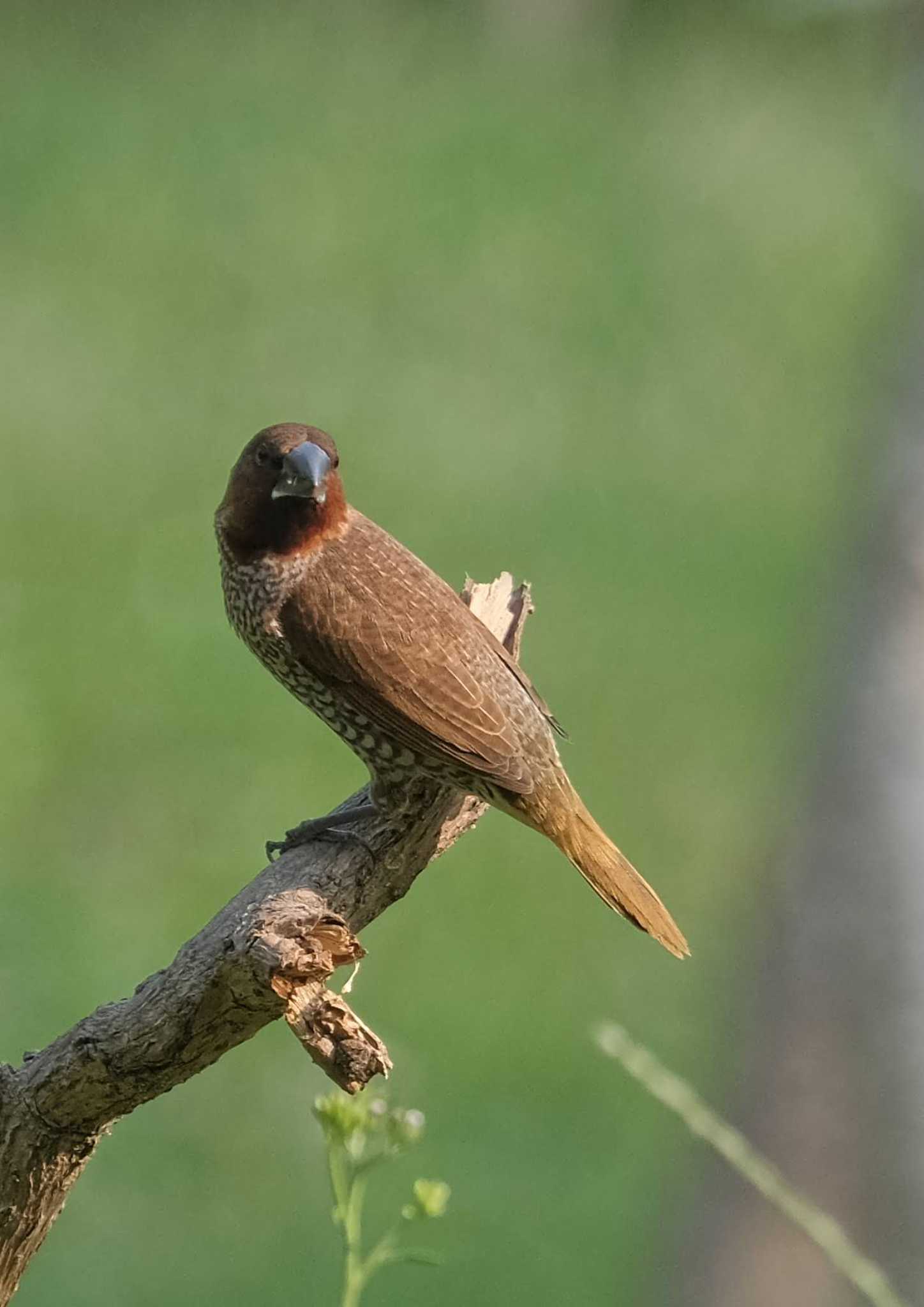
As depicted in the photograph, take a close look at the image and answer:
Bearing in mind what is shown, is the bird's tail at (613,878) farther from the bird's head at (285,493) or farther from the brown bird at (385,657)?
the bird's head at (285,493)

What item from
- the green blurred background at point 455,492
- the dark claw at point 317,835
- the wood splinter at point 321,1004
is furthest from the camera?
the green blurred background at point 455,492

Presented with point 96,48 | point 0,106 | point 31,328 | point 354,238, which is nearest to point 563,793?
point 31,328

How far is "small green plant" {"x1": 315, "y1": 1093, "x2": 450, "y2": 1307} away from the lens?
93.2 inches

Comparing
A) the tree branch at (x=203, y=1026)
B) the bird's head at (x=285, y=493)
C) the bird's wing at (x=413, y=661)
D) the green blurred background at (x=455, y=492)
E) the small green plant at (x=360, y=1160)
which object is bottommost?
the small green plant at (x=360, y=1160)

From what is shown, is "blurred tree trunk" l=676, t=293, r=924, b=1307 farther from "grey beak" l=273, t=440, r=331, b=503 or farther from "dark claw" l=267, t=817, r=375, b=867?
"grey beak" l=273, t=440, r=331, b=503

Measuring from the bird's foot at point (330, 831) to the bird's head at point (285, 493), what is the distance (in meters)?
0.57

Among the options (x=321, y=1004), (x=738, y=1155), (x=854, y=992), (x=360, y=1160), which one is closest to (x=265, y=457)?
(x=321, y=1004)

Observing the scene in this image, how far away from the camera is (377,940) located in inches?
303

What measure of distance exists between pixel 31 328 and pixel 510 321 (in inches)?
99.4

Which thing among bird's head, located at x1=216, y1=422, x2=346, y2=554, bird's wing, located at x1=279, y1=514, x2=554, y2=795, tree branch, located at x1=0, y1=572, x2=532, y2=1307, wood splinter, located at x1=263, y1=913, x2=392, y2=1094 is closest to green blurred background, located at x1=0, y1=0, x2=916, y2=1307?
bird's wing, located at x1=279, y1=514, x2=554, y2=795

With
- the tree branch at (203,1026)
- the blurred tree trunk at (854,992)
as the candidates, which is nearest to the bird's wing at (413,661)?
the tree branch at (203,1026)

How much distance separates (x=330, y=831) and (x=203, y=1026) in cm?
73

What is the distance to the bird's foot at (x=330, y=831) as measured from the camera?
12.3 ft

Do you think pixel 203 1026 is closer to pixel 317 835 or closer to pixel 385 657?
pixel 317 835
